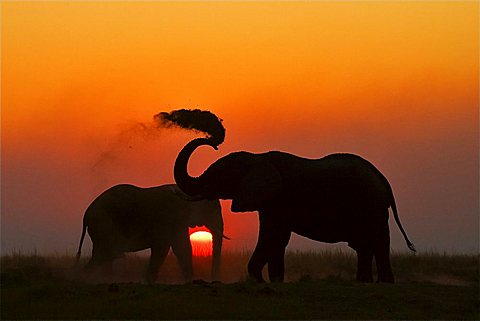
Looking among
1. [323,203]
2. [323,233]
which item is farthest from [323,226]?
[323,203]

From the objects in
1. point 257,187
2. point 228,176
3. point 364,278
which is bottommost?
point 364,278

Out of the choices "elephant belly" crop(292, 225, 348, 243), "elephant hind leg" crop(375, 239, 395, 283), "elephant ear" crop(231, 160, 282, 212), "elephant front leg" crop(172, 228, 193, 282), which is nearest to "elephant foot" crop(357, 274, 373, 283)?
"elephant hind leg" crop(375, 239, 395, 283)

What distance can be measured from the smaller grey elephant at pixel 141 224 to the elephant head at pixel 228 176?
13.3ft

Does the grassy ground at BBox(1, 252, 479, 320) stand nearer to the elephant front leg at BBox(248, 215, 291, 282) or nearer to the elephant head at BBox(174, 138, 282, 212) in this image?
the elephant front leg at BBox(248, 215, 291, 282)

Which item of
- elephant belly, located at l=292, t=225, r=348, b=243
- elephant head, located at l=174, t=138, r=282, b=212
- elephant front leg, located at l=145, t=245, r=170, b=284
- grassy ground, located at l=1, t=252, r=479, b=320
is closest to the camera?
grassy ground, located at l=1, t=252, r=479, b=320

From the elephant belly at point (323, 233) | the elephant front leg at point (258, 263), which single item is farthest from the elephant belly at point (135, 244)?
the elephant front leg at point (258, 263)

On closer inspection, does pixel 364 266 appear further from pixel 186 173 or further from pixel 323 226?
pixel 186 173

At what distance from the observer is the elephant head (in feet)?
85.7

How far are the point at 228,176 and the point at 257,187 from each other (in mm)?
1028

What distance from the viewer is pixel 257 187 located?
1016 inches

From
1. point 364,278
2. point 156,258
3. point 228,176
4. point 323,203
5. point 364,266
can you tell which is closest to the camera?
point 364,278

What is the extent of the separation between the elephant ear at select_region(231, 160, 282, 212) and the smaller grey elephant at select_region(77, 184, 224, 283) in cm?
472

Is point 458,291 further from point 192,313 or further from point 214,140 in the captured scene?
point 214,140

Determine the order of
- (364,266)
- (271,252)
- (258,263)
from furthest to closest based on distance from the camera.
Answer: (364,266), (271,252), (258,263)
